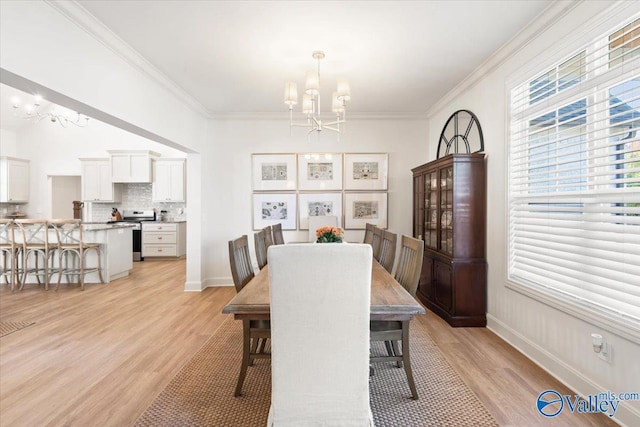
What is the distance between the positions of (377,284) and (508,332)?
1.65 meters

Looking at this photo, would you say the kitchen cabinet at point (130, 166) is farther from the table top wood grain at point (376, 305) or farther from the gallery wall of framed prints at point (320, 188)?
the table top wood grain at point (376, 305)

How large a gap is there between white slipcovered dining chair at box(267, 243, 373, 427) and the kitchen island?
4.90 metres

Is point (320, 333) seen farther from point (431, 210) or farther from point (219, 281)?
point (219, 281)

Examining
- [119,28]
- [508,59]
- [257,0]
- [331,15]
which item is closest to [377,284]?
[331,15]

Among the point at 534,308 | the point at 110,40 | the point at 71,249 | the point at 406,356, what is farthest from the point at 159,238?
the point at 534,308

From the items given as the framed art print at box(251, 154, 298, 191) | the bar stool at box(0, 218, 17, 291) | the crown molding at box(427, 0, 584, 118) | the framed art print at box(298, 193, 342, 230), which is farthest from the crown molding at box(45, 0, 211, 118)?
the bar stool at box(0, 218, 17, 291)

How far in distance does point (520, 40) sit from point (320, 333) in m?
2.96

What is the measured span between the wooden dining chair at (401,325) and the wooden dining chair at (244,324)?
0.72 meters

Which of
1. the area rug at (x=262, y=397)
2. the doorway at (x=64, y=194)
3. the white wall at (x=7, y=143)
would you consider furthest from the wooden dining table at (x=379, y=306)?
the white wall at (x=7, y=143)

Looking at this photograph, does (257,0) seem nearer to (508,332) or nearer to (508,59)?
(508,59)

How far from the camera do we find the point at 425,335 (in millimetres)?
3016

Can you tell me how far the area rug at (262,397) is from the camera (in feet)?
5.89

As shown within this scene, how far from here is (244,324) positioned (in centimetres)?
193

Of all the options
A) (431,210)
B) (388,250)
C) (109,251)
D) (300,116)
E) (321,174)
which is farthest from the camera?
(109,251)
